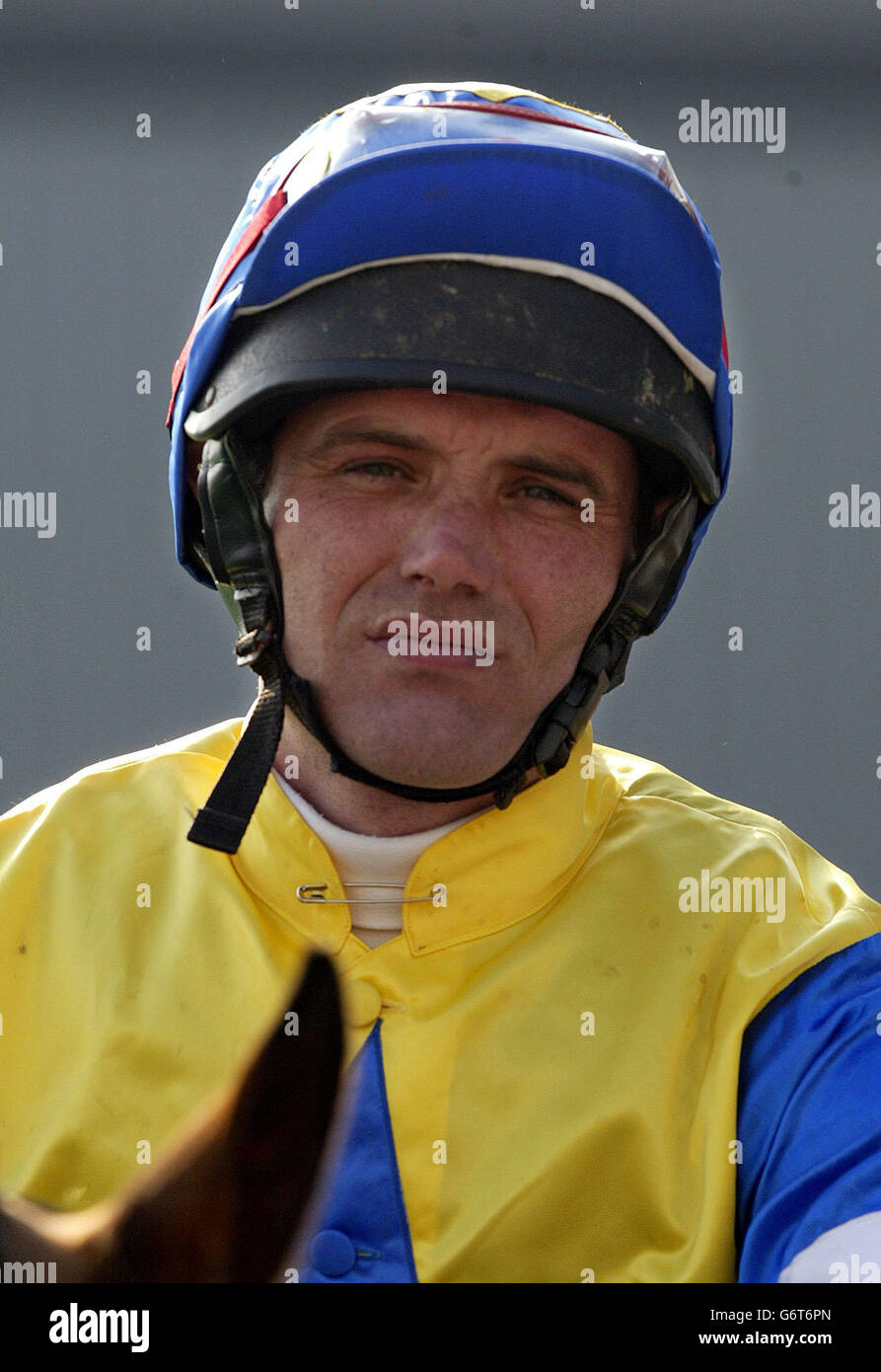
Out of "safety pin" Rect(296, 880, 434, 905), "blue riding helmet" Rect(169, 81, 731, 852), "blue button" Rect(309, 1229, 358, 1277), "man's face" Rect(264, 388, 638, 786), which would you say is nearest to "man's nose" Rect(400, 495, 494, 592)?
"man's face" Rect(264, 388, 638, 786)

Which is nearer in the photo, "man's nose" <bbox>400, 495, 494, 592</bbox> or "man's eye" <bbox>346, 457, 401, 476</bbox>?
"man's nose" <bbox>400, 495, 494, 592</bbox>

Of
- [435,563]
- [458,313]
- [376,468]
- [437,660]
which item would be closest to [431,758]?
[437,660]

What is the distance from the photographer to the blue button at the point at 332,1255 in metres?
1.43

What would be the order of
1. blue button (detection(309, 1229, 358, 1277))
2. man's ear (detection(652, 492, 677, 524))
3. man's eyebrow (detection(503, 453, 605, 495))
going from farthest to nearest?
man's ear (detection(652, 492, 677, 524)), man's eyebrow (detection(503, 453, 605, 495)), blue button (detection(309, 1229, 358, 1277))

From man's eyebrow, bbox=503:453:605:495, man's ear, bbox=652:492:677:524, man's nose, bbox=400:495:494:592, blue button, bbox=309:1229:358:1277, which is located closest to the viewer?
blue button, bbox=309:1229:358:1277

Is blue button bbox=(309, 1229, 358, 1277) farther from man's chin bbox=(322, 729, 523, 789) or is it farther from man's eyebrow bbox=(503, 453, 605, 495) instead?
man's eyebrow bbox=(503, 453, 605, 495)

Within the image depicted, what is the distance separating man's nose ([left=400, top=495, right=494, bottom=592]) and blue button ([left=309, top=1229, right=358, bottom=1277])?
632 mm

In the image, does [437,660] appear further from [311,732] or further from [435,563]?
[311,732]

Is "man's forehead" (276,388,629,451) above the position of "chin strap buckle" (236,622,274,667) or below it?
above

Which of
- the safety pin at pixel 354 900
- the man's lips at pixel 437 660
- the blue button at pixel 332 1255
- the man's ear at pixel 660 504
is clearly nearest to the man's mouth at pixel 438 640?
the man's lips at pixel 437 660

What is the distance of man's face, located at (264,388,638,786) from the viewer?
62.8 inches

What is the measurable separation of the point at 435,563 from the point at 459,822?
0.34m

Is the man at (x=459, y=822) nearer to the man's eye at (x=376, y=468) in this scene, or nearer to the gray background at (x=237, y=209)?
the man's eye at (x=376, y=468)

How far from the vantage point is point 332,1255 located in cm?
143
